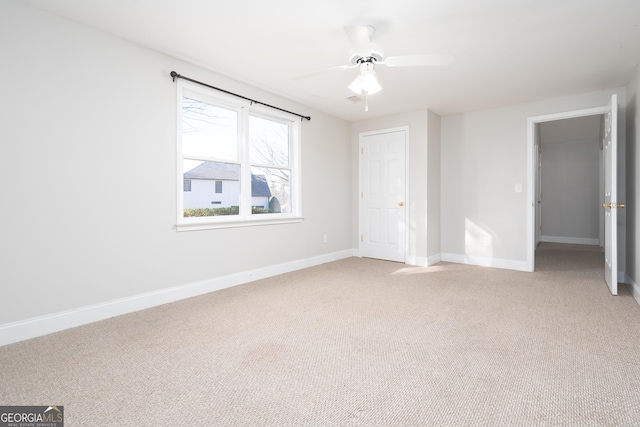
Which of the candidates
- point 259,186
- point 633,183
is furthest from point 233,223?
point 633,183

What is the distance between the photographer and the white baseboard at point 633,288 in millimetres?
3159

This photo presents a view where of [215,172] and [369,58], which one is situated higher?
[369,58]

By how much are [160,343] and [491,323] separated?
251cm

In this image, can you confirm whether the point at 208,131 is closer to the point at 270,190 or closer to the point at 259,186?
the point at 259,186

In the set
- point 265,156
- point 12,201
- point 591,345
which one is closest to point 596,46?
point 591,345

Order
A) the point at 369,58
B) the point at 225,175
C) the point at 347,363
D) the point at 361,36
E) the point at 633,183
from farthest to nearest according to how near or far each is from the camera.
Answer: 1. the point at 225,175
2. the point at 633,183
3. the point at 369,58
4. the point at 361,36
5. the point at 347,363

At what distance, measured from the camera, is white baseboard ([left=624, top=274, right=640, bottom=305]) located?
3.16 metres

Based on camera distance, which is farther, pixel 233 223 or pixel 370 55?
pixel 233 223

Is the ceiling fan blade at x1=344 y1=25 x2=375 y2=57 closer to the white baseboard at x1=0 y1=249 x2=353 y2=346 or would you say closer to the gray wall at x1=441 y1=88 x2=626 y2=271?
the white baseboard at x1=0 y1=249 x2=353 y2=346

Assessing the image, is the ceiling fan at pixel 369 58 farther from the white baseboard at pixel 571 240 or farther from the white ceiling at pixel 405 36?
the white baseboard at pixel 571 240

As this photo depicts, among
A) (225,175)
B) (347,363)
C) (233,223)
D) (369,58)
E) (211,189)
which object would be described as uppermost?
(369,58)

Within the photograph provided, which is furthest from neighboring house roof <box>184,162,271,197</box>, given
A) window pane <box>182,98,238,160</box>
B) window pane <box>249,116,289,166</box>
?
window pane <box>249,116,289,166</box>

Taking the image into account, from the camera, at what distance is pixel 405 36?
109 inches

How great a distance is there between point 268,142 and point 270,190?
2.10ft
